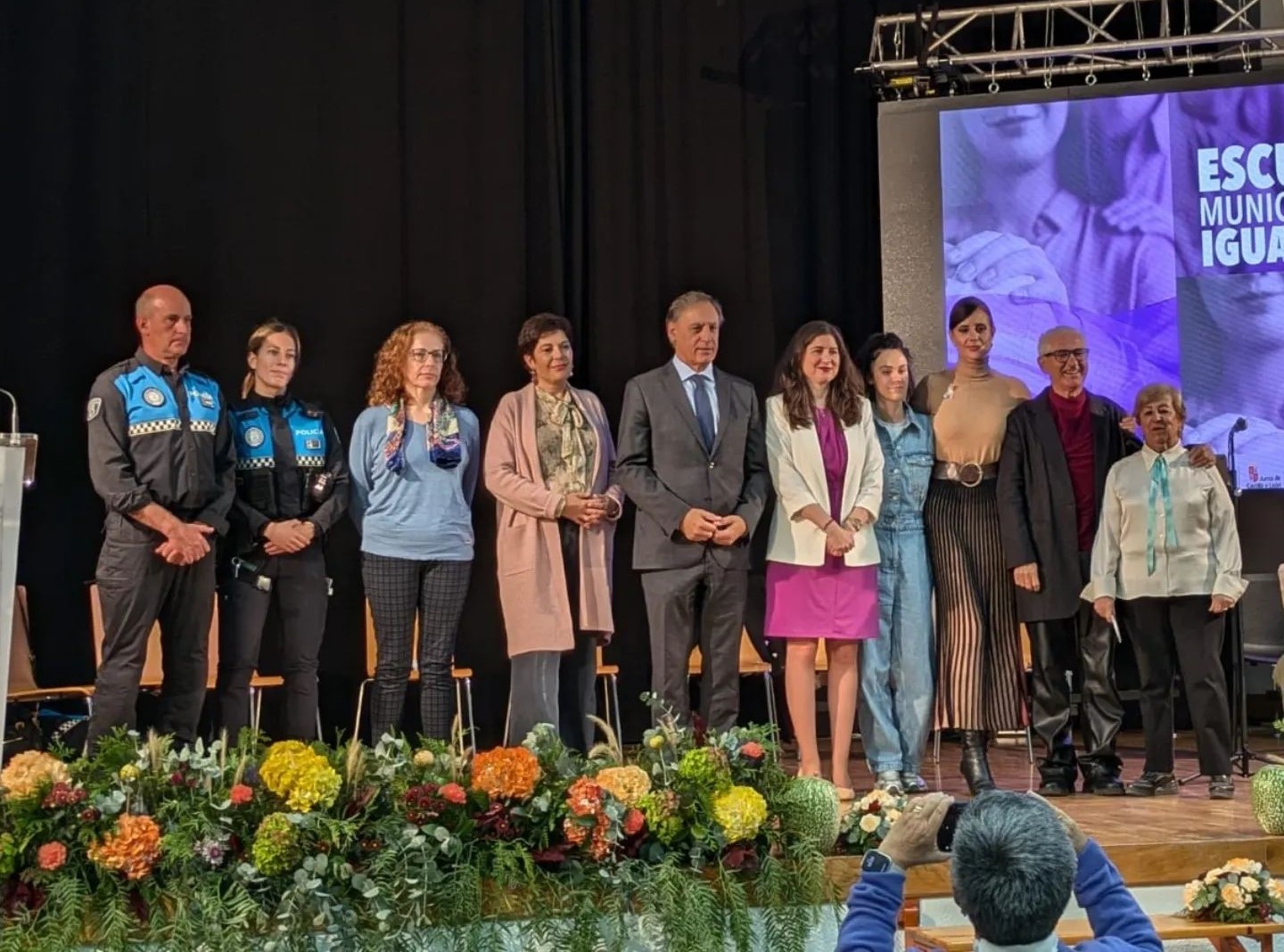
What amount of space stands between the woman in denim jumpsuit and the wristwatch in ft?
9.54

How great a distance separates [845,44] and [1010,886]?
6120mm

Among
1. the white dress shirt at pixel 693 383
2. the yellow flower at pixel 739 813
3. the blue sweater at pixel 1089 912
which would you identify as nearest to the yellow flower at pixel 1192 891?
the yellow flower at pixel 739 813

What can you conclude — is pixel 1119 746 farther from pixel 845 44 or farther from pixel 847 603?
pixel 845 44

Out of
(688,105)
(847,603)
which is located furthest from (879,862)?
(688,105)

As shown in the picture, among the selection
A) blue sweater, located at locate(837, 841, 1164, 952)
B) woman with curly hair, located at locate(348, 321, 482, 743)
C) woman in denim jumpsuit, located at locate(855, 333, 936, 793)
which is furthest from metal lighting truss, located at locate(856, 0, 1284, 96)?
blue sweater, located at locate(837, 841, 1164, 952)

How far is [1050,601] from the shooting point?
520 cm

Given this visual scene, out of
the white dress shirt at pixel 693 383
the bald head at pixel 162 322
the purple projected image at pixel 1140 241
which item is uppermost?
the purple projected image at pixel 1140 241

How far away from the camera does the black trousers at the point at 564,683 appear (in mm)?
5062

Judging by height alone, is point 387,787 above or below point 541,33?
below

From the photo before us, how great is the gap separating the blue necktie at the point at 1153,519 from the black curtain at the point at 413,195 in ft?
8.33

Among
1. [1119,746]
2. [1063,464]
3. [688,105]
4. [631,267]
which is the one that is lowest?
[1119,746]

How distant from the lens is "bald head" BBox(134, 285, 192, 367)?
4.80 m

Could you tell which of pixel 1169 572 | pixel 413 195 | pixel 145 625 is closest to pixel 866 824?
pixel 1169 572

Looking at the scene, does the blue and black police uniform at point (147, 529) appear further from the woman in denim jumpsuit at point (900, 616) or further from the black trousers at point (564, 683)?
the woman in denim jumpsuit at point (900, 616)
